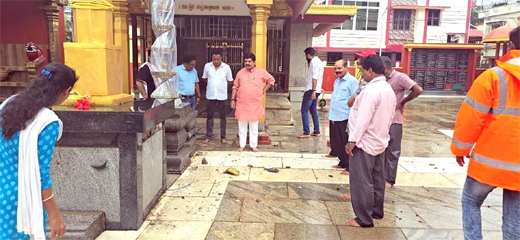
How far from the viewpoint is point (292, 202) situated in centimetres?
414

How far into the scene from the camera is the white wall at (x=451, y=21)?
25.8m

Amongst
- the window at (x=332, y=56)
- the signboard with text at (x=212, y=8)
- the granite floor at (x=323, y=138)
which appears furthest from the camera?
the window at (x=332, y=56)

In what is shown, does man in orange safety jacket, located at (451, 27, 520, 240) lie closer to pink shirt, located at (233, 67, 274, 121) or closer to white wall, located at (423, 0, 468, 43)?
pink shirt, located at (233, 67, 274, 121)

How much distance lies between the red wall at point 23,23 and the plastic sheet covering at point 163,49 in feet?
12.5

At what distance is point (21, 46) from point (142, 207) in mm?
6207

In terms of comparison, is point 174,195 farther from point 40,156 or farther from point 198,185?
point 40,156

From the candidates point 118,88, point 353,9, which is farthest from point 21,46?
point 353,9

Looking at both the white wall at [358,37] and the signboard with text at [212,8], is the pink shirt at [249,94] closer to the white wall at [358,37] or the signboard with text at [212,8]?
the signboard with text at [212,8]

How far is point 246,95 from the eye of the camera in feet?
20.3

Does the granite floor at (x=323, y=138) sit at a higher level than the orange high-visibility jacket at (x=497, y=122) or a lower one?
lower

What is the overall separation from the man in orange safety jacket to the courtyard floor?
0.97m

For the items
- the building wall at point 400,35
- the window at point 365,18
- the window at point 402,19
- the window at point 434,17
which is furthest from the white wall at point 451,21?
the window at point 365,18

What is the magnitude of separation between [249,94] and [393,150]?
2.58 m

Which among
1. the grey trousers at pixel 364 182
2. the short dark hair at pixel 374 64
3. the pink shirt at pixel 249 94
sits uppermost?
the short dark hair at pixel 374 64
